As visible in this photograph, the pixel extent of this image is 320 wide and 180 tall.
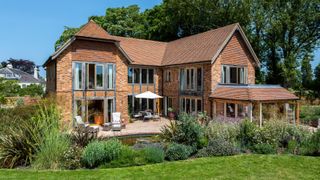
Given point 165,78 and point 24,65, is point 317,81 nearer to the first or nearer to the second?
point 165,78

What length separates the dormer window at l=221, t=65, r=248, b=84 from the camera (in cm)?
Result: 2509

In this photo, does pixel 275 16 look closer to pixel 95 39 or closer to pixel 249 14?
pixel 249 14

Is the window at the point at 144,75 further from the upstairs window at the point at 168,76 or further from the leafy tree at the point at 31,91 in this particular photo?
the leafy tree at the point at 31,91

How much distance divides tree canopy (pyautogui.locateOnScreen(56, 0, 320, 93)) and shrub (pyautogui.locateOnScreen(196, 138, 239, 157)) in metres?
25.8

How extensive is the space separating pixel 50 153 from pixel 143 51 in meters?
21.8

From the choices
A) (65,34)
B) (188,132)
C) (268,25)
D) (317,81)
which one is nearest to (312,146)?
(188,132)

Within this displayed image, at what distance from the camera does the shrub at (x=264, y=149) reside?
11.2 metres

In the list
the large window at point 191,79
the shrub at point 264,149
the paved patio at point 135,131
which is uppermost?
the large window at point 191,79

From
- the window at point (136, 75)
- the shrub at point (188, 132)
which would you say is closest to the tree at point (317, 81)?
the window at point (136, 75)

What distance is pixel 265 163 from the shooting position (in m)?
9.66

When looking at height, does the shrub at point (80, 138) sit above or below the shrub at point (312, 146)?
above

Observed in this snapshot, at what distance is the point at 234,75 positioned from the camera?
1022 inches

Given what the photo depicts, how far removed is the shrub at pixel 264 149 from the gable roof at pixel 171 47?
1262cm

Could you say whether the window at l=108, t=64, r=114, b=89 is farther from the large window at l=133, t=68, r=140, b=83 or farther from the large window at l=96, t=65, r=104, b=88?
the large window at l=133, t=68, r=140, b=83
